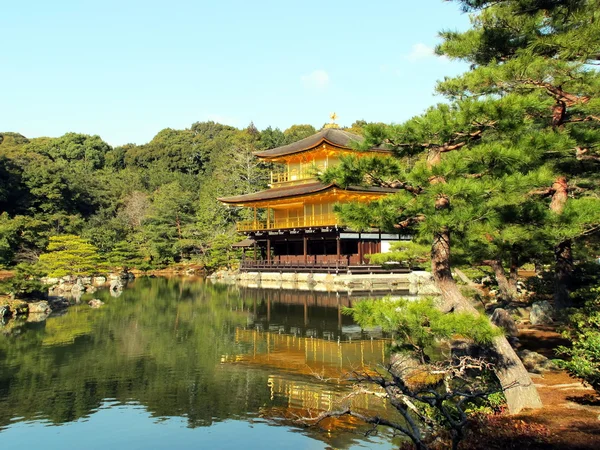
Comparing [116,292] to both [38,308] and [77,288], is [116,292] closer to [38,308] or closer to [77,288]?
[77,288]

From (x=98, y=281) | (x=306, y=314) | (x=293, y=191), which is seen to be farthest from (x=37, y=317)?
(x=293, y=191)

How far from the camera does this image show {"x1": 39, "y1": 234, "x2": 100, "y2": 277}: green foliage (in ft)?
89.6

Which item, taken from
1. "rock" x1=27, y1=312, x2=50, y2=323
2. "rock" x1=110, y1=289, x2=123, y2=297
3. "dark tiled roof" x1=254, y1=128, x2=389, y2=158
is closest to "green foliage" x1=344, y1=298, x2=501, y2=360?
"rock" x1=27, y1=312, x2=50, y2=323

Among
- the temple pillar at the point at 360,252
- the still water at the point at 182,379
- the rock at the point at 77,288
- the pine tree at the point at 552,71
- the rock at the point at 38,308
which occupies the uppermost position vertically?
the pine tree at the point at 552,71

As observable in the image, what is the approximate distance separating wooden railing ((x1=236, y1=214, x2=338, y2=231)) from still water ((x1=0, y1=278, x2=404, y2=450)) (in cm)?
968

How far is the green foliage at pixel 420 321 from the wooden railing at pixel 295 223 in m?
20.2

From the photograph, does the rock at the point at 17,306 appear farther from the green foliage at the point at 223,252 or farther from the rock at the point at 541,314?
the green foliage at the point at 223,252

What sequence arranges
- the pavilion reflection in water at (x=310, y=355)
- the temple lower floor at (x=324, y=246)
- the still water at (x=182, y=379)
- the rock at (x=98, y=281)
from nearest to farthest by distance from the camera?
the still water at (x=182, y=379), the pavilion reflection in water at (x=310, y=355), the temple lower floor at (x=324, y=246), the rock at (x=98, y=281)

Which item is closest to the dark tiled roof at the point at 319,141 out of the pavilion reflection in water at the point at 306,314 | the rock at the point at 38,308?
the pavilion reflection in water at the point at 306,314

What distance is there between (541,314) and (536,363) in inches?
164

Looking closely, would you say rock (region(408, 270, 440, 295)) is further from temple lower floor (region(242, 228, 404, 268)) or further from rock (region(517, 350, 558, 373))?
rock (region(517, 350, 558, 373))

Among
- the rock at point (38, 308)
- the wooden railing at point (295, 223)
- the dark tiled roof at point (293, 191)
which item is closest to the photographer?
the rock at point (38, 308)

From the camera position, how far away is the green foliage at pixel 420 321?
490 centimetres

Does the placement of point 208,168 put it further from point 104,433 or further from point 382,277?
point 104,433
